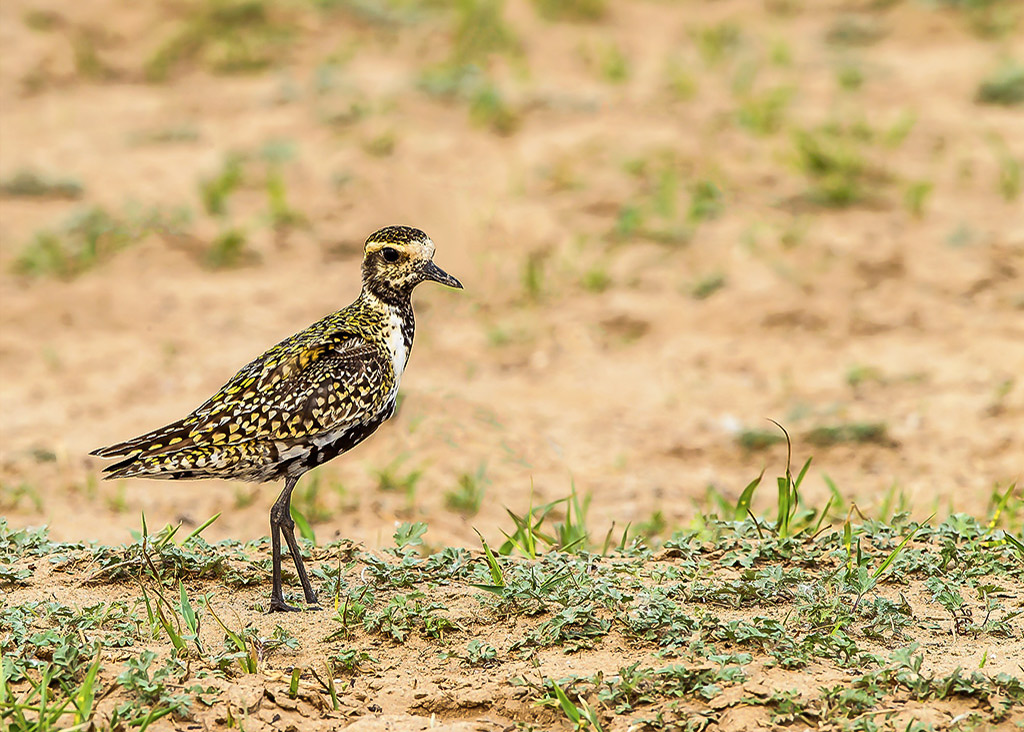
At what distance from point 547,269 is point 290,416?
16.9 feet

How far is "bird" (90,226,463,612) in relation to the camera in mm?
4727

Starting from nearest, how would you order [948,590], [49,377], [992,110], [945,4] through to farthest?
1. [948,590]
2. [49,377]
3. [992,110]
4. [945,4]

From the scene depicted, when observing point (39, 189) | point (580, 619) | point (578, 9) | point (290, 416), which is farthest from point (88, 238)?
point (580, 619)

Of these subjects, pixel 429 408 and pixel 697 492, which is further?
pixel 429 408

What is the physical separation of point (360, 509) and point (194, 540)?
5.21 feet

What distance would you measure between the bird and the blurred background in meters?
1.34

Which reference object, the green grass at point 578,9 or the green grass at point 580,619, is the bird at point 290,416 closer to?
the green grass at point 580,619

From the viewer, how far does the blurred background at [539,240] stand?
7.43 metres

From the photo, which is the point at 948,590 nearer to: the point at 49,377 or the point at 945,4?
the point at 49,377

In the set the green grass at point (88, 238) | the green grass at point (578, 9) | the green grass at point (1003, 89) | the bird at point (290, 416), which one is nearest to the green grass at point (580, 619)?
the bird at point (290, 416)

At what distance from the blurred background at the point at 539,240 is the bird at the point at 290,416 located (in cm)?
134

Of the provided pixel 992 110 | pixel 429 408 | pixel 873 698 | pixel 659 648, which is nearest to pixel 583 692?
pixel 659 648

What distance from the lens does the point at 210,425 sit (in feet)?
15.8

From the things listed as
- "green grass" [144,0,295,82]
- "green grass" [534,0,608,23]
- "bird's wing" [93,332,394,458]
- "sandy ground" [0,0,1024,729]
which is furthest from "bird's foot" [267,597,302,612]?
"green grass" [534,0,608,23]
